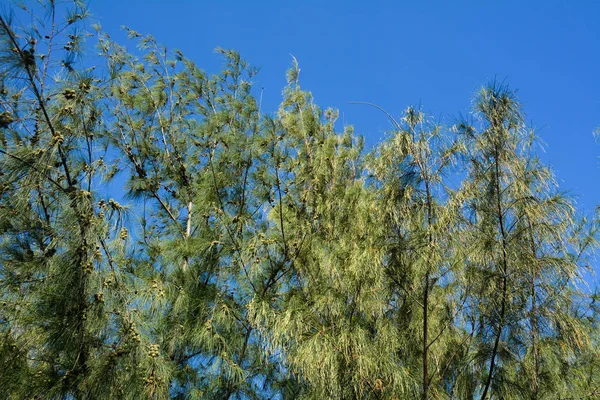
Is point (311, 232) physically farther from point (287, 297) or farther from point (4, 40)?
point (4, 40)

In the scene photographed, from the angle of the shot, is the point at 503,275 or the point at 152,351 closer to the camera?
the point at 152,351

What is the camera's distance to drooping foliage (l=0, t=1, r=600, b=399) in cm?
235

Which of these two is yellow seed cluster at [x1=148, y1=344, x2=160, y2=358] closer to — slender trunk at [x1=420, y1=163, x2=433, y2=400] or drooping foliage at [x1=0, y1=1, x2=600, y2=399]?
drooping foliage at [x1=0, y1=1, x2=600, y2=399]

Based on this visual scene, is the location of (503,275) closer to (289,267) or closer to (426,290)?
(426,290)

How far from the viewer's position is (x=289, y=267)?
370cm

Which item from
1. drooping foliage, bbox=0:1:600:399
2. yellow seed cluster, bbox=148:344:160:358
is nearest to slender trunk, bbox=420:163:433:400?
drooping foliage, bbox=0:1:600:399

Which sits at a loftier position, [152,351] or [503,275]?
[503,275]

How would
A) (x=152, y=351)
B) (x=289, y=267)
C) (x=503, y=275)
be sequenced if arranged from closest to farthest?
(x=152, y=351) → (x=503, y=275) → (x=289, y=267)

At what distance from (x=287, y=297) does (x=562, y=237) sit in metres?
1.74

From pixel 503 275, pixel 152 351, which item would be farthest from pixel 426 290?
pixel 152 351

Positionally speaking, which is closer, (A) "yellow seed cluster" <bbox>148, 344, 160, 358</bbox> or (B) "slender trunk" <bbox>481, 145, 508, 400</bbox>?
(A) "yellow seed cluster" <bbox>148, 344, 160, 358</bbox>

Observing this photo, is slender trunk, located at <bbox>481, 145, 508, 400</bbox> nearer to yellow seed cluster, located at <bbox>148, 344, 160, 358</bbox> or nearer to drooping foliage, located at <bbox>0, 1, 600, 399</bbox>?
drooping foliage, located at <bbox>0, 1, 600, 399</bbox>

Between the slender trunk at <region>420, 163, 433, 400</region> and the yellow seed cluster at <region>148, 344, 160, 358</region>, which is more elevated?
the slender trunk at <region>420, 163, 433, 400</region>

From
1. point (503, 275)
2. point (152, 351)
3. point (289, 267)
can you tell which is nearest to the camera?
point (152, 351)
